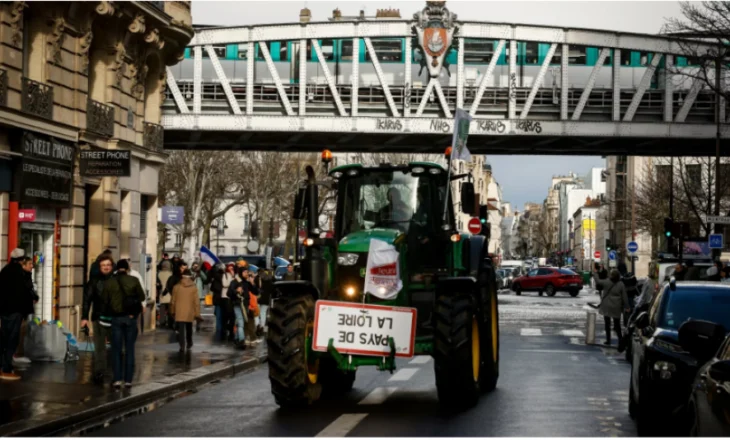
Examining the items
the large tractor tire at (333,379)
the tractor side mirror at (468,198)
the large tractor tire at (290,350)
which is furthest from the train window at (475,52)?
the large tractor tire at (290,350)

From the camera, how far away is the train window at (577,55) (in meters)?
51.4

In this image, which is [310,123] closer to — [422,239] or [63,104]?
[63,104]

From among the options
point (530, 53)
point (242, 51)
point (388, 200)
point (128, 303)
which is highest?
point (530, 53)

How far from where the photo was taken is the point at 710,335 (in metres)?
7.69

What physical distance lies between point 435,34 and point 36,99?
2695 cm

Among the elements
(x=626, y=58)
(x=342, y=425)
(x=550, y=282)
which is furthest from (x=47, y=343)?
(x=550, y=282)

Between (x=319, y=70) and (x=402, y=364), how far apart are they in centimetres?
3251

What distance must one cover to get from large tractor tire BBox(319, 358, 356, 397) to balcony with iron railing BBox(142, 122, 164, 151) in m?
16.8

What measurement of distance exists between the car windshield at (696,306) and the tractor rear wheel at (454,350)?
229 centimetres

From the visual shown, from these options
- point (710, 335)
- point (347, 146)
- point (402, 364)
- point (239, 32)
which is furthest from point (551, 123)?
point (710, 335)

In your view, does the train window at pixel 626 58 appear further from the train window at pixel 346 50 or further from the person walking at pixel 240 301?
the person walking at pixel 240 301

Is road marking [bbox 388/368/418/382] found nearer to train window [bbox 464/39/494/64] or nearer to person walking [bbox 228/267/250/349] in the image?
person walking [bbox 228/267/250/349]

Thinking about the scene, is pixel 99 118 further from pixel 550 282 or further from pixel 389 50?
pixel 550 282

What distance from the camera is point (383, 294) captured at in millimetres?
14070
